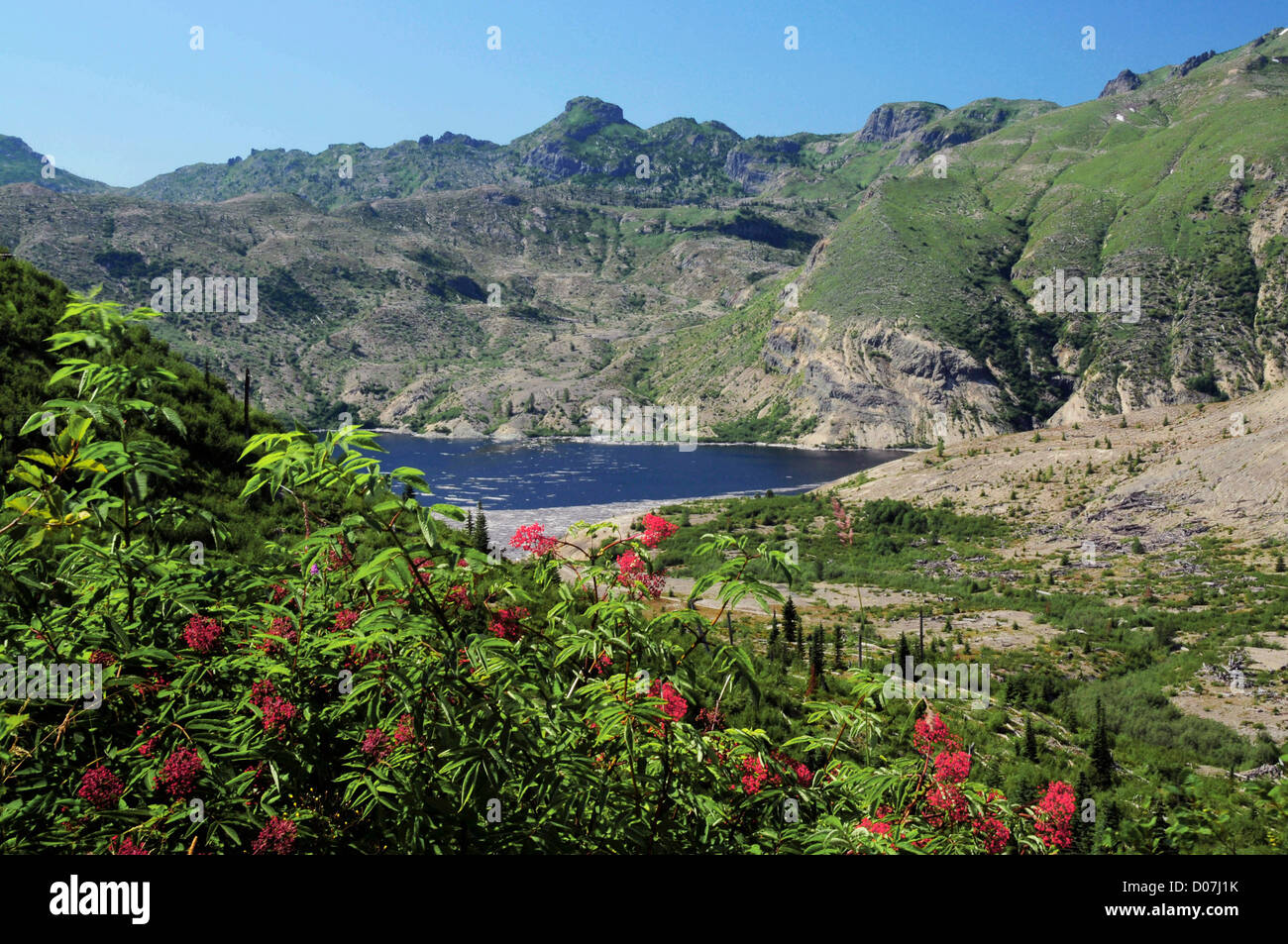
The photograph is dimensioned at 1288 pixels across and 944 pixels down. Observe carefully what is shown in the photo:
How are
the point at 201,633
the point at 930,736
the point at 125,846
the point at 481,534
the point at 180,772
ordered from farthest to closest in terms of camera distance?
the point at 481,534
the point at 930,736
the point at 201,633
the point at 180,772
the point at 125,846

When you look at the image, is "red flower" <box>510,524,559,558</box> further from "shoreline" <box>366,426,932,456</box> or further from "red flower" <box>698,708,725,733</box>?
"shoreline" <box>366,426,932,456</box>

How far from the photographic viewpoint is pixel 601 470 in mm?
141375

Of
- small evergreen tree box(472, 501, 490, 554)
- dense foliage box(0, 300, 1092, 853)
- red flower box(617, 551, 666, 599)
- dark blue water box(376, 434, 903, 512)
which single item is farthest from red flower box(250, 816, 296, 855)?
dark blue water box(376, 434, 903, 512)

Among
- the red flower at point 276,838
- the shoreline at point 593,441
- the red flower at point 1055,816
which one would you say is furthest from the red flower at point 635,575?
the shoreline at point 593,441

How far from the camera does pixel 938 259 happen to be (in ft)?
634

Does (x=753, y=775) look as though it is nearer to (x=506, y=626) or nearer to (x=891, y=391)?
(x=506, y=626)

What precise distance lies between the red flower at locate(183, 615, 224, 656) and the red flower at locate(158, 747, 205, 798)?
0.65m

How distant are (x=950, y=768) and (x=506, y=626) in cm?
254

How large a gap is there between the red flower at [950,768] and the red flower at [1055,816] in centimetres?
72

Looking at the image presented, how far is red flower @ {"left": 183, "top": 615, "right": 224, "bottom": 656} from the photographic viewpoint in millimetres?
3317

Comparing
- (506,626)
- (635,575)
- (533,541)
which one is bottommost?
(506,626)

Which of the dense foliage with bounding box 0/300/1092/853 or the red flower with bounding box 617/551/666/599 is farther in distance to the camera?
the red flower with bounding box 617/551/666/599

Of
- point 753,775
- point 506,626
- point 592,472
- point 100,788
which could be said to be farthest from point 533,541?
point 592,472
